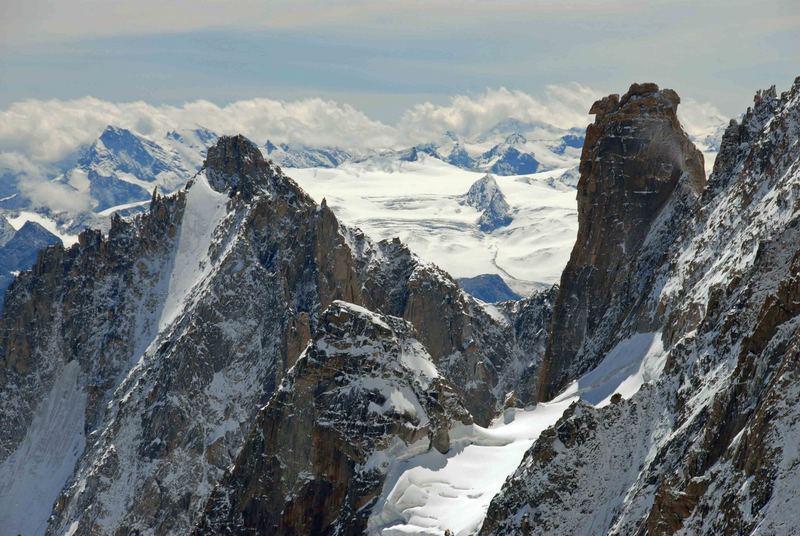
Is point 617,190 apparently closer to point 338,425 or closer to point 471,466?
point 471,466

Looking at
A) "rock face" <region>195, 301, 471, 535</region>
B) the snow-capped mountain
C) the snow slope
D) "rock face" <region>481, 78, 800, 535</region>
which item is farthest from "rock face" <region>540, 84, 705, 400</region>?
"rock face" <region>195, 301, 471, 535</region>

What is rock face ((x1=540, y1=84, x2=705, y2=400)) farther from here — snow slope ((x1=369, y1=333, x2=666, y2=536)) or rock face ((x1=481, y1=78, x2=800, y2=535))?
snow slope ((x1=369, y1=333, x2=666, y2=536))

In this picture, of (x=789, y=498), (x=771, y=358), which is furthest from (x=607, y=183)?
(x=789, y=498)

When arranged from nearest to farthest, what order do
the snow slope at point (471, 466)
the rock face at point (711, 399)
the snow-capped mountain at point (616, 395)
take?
the rock face at point (711, 399) → the snow-capped mountain at point (616, 395) → the snow slope at point (471, 466)

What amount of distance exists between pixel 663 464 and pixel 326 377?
5030 centimetres

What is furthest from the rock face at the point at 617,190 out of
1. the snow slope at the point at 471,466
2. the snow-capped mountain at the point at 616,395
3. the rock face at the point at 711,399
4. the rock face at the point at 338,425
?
the rock face at the point at 338,425

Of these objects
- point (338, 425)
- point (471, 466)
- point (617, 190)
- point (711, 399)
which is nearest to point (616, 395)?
point (711, 399)

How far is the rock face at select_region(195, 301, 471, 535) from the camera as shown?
433 feet

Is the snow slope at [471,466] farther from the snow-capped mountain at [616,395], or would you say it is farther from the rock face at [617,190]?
the rock face at [617,190]

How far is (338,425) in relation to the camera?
13412 cm

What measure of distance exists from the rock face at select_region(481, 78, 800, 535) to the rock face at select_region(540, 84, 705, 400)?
14.7m

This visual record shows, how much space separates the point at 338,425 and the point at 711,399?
52377 mm

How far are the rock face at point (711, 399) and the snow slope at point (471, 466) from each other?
141 inches

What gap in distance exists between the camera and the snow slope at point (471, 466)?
123 meters
